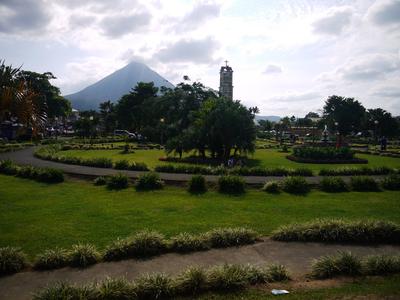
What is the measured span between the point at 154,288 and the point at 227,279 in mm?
1263

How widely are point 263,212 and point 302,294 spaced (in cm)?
670

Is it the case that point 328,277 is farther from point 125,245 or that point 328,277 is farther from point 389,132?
point 389,132

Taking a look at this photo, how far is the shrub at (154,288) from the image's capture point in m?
5.84

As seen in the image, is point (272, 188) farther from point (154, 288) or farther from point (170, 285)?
point (154, 288)

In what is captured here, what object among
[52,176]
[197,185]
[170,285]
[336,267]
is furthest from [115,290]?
[52,176]

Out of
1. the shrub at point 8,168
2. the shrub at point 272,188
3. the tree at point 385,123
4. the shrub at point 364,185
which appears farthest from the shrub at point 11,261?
the tree at point 385,123

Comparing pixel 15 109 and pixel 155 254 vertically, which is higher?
pixel 15 109

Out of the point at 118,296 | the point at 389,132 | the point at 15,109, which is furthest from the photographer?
the point at 389,132

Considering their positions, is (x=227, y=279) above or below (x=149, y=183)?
below

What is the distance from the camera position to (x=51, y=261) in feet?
24.0

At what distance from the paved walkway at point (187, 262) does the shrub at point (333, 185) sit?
26.0ft

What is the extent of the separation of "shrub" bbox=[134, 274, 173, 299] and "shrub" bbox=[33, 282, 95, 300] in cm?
75

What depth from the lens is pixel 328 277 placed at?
6.60 metres

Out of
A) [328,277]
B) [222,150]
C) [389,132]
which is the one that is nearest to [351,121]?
[389,132]
